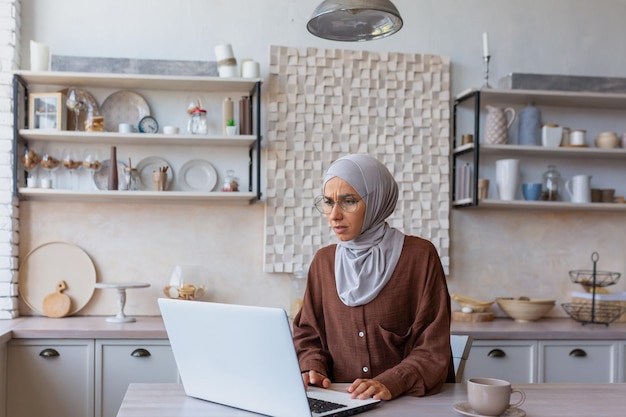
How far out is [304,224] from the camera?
3.80 meters

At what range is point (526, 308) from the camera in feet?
12.2

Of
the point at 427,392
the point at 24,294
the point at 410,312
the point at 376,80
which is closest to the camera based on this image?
the point at 427,392

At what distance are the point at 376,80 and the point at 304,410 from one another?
265 centimetres

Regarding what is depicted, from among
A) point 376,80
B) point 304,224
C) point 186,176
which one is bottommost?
point 304,224

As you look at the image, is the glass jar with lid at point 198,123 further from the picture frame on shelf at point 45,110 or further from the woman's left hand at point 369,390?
the woman's left hand at point 369,390

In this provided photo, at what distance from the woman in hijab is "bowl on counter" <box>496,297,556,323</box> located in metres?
1.79

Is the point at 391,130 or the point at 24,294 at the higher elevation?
the point at 391,130

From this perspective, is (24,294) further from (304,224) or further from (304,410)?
(304,410)

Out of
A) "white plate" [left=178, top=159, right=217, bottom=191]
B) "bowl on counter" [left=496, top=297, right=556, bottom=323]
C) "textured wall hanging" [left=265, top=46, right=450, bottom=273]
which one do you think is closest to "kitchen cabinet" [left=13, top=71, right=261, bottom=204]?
"white plate" [left=178, top=159, right=217, bottom=191]

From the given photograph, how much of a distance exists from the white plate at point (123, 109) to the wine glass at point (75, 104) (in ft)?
0.36

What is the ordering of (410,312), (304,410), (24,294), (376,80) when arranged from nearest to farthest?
(304,410), (410,312), (24,294), (376,80)

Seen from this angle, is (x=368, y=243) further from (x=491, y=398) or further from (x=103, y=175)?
(x=103, y=175)

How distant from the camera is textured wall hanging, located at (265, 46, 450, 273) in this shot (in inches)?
149

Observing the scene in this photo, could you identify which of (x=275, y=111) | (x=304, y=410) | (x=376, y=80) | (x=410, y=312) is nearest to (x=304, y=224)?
(x=275, y=111)
